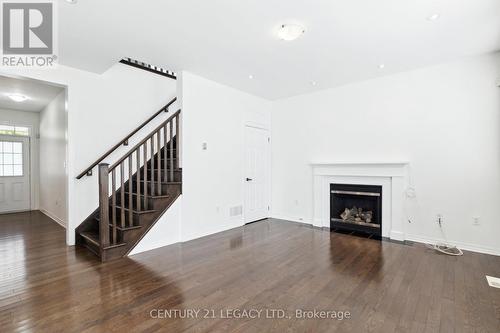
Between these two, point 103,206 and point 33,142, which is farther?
point 33,142

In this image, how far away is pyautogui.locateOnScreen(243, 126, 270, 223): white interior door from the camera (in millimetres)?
5332

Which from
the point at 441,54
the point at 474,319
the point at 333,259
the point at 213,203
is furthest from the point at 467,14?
the point at 213,203

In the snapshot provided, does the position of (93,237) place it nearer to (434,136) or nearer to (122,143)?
(122,143)

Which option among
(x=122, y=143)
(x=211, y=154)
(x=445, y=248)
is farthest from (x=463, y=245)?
(x=122, y=143)

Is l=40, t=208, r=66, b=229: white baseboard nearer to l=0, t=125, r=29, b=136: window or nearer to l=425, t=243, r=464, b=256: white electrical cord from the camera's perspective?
l=0, t=125, r=29, b=136: window

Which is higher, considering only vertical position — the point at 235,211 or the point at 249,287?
the point at 235,211

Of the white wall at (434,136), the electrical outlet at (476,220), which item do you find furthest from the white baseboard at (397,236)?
the electrical outlet at (476,220)

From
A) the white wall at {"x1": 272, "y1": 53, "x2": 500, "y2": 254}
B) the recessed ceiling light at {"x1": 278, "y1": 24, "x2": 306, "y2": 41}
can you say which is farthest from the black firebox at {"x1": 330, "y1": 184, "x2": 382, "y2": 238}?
the recessed ceiling light at {"x1": 278, "y1": 24, "x2": 306, "y2": 41}

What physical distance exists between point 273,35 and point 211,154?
7.63ft

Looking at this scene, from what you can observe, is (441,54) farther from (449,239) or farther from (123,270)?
(123,270)

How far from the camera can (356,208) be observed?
15.8ft

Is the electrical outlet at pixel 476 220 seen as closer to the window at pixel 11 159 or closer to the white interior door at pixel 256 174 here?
the white interior door at pixel 256 174

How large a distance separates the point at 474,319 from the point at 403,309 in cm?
52

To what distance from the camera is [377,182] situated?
4.38 meters
